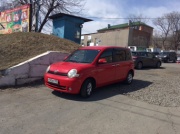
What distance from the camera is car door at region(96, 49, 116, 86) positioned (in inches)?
267

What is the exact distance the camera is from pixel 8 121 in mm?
4312

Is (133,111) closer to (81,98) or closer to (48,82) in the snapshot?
(81,98)

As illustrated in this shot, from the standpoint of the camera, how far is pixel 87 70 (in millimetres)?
6242

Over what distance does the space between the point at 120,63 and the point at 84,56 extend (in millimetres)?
1716

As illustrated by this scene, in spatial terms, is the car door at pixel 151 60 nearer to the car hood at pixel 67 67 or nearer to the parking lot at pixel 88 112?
the parking lot at pixel 88 112

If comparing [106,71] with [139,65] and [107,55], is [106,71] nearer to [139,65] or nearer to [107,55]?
[107,55]

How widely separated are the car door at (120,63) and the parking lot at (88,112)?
854 millimetres

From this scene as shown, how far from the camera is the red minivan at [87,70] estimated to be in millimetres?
6008

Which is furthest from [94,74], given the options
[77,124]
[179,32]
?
[179,32]

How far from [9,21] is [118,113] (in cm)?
1413

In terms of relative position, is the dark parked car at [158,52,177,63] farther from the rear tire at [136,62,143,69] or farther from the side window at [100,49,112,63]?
the side window at [100,49,112,63]

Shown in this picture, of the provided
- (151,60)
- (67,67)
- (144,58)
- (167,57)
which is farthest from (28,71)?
(167,57)

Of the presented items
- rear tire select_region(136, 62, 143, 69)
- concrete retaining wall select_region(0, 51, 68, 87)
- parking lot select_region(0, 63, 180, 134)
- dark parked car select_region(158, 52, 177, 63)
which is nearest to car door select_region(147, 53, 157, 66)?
rear tire select_region(136, 62, 143, 69)

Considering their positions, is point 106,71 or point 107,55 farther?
point 107,55
